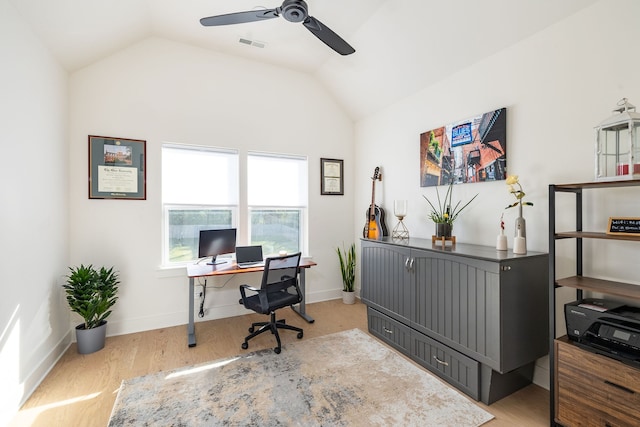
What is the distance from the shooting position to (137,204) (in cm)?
327

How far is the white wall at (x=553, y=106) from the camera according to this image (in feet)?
6.11

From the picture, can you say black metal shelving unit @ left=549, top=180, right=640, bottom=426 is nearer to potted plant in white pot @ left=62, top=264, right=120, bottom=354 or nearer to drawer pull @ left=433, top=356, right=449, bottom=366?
drawer pull @ left=433, top=356, right=449, bottom=366

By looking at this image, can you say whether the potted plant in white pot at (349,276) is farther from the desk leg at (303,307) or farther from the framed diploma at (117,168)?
the framed diploma at (117,168)

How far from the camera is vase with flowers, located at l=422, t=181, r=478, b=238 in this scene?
2740mm

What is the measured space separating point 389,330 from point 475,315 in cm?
105

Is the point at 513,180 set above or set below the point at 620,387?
above

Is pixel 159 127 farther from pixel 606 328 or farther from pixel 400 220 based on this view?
pixel 606 328

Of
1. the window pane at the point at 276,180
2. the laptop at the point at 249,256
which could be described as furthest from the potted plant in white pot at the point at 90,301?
the window pane at the point at 276,180

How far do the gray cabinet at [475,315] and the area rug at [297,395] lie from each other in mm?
199

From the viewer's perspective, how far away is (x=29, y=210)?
7.32ft

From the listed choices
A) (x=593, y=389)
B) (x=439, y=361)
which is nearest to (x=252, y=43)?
(x=439, y=361)

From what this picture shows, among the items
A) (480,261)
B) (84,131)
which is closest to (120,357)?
(84,131)

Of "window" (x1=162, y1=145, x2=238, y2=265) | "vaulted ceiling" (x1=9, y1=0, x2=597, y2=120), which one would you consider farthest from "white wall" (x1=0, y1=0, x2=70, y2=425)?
"window" (x1=162, y1=145, x2=238, y2=265)

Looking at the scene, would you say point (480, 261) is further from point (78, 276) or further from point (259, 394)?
point (78, 276)
